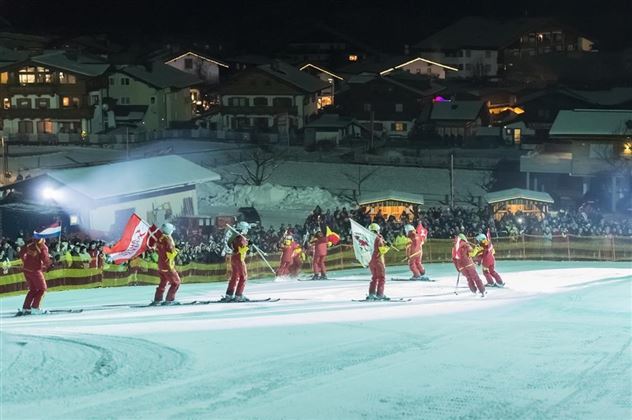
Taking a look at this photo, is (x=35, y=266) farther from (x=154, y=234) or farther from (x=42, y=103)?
(x=42, y=103)

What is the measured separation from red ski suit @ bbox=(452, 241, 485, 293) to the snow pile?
18273mm

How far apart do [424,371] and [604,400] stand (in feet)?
5.51

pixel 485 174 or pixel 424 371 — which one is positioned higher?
pixel 485 174

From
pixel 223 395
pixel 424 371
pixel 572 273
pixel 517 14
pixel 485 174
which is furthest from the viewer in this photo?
pixel 517 14

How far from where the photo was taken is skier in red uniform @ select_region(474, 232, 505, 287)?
15469 millimetres

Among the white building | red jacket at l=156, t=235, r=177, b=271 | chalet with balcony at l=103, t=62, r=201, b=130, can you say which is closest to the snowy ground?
red jacket at l=156, t=235, r=177, b=271

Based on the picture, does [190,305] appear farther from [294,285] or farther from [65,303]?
[294,285]

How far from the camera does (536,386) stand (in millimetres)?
8867

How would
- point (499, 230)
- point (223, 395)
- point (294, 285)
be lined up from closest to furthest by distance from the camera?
point (223, 395)
point (294, 285)
point (499, 230)

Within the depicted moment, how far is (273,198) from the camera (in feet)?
111

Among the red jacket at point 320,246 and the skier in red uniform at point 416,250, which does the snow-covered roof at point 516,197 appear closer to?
the skier in red uniform at point 416,250

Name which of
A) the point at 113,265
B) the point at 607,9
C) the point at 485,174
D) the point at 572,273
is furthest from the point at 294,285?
the point at 607,9

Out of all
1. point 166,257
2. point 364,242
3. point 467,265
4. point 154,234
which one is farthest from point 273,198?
point 166,257

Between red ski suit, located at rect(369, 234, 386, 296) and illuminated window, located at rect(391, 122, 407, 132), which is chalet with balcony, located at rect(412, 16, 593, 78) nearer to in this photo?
illuminated window, located at rect(391, 122, 407, 132)
